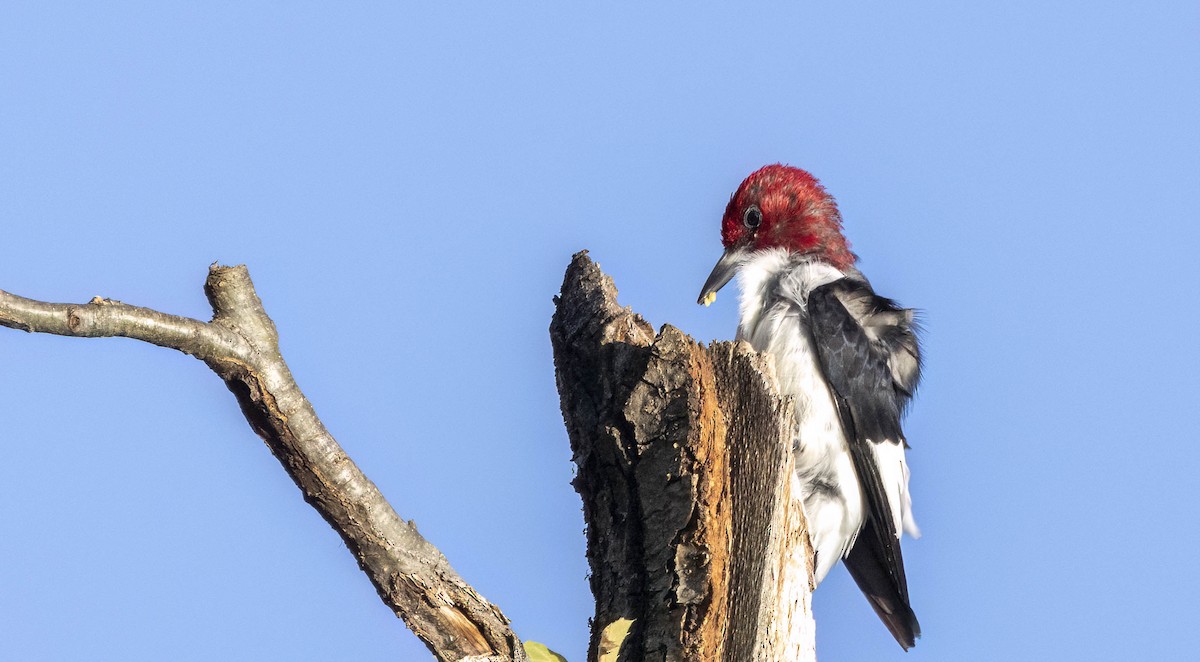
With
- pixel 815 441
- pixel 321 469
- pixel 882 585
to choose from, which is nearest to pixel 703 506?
pixel 321 469

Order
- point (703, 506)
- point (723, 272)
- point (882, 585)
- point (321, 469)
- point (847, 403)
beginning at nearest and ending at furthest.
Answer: point (321, 469)
point (703, 506)
point (847, 403)
point (882, 585)
point (723, 272)

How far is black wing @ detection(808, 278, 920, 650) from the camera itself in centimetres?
544

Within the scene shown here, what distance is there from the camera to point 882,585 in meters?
5.75

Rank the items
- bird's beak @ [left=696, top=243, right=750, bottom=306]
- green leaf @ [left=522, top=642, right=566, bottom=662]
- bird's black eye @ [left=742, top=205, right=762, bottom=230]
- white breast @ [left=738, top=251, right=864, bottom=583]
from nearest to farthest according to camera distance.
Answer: green leaf @ [left=522, top=642, right=566, bottom=662], white breast @ [left=738, top=251, right=864, bottom=583], bird's beak @ [left=696, top=243, right=750, bottom=306], bird's black eye @ [left=742, top=205, right=762, bottom=230]

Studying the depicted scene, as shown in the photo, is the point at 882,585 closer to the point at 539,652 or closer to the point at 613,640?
the point at 613,640

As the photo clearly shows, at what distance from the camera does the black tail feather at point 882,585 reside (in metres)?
5.55

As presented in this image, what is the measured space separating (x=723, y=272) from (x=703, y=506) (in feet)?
8.97

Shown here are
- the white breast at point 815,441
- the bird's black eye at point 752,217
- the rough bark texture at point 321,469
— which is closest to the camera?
the rough bark texture at point 321,469

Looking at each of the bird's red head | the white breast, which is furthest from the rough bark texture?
the bird's red head

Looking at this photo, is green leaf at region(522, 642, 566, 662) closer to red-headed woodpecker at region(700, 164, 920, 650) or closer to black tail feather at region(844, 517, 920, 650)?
red-headed woodpecker at region(700, 164, 920, 650)

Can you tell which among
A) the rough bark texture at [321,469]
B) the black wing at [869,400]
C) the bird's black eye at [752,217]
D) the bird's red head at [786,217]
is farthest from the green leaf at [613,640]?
the bird's black eye at [752,217]

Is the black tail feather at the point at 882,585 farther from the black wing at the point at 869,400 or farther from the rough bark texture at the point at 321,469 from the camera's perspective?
the rough bark texture at the point at 321,469

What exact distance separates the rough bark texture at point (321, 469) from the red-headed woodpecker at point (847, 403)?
231cm

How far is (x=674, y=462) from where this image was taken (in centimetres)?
392
